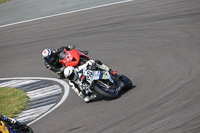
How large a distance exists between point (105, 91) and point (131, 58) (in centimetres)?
383

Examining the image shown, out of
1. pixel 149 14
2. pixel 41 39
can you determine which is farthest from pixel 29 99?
pixel 149 14

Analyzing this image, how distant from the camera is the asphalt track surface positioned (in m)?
8.55

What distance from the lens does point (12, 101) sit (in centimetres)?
1270

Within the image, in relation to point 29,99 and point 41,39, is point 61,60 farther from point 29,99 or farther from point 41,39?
point 41,39

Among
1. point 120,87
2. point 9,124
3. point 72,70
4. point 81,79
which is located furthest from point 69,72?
point 9,124

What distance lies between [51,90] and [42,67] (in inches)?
109

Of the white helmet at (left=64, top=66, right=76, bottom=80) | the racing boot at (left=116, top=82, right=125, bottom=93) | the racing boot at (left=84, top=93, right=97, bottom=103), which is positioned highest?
the white helmet at (left=64, top=66, right=76, bottom=80)

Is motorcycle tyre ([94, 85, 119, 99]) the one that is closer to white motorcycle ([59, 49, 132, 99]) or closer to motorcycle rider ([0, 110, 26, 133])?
white motorcycle ([59, 49, 132, 99])

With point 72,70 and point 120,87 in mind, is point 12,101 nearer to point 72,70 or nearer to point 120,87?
point 72,70

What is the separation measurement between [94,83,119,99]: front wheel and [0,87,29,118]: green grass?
3.37 meters

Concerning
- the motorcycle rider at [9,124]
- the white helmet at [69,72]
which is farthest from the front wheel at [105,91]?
the motorcycle rider at [9,124]

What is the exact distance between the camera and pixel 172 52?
41.9 feet

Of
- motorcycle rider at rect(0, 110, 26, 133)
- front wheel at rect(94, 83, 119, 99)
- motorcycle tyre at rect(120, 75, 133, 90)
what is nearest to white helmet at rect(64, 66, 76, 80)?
front wheel at rect(94, 83, 119, 99)

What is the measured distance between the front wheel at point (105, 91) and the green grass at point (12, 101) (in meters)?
3.37
